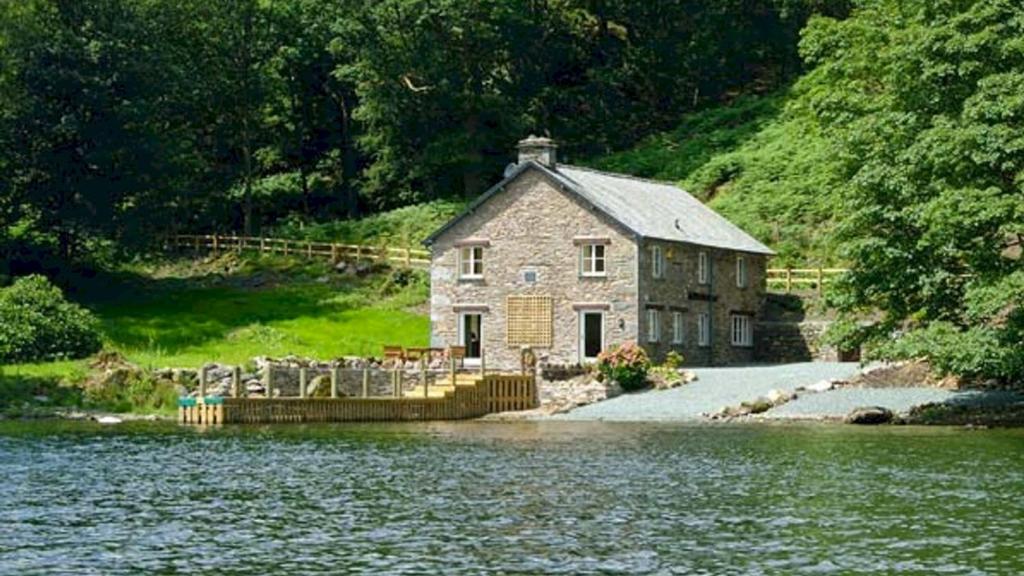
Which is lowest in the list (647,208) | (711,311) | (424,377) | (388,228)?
(424,377)

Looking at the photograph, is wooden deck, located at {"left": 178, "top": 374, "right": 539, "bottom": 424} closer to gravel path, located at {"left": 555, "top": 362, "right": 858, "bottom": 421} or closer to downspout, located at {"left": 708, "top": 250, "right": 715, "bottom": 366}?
gravel path, located at {"left": 555, "top": 362, "right": 858, "bottom": 421}

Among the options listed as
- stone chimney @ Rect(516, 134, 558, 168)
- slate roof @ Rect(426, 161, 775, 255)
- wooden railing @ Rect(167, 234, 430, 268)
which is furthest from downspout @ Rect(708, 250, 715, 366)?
wooden railing @ Rect(167, 234, 430, 268)

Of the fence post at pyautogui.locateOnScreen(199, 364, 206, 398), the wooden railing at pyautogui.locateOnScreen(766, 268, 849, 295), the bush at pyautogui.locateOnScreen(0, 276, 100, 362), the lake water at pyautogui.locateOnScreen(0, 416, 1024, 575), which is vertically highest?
the wooden railing at pyautogui.locateOnScreen(766, 268, 849, 295)

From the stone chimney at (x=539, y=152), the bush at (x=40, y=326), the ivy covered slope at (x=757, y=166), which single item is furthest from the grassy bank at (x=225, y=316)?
the ivy covered slope at (x=757, y=166)

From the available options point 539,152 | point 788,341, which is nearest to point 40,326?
point 539,152

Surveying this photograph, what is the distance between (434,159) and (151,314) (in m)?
22.4

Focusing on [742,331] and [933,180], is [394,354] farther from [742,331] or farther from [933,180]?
[933,180]

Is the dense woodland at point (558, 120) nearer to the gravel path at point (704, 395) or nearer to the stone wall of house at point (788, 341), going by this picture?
the gravel path at point (704, 395)

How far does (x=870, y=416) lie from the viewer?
167ft

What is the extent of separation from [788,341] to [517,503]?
40879 mm

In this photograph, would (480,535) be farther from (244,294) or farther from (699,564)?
(244,294)

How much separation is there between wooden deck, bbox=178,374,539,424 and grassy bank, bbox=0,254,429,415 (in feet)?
13.0

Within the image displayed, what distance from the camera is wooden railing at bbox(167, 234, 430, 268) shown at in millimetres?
80375

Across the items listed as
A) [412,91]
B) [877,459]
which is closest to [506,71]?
[412,91]
